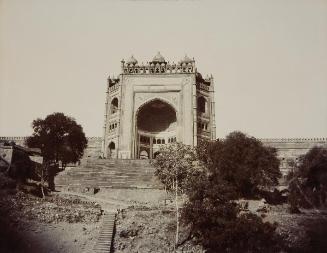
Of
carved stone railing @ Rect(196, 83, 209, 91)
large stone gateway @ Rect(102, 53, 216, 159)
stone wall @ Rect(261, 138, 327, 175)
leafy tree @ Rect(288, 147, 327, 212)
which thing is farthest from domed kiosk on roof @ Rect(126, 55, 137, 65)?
leafy tree @ Rect(288, 147, 327, 212)

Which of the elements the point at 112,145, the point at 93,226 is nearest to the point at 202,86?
the point at 112,145

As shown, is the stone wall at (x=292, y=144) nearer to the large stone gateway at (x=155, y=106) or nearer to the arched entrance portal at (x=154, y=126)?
the large stone gateway at (x=155, y=106)

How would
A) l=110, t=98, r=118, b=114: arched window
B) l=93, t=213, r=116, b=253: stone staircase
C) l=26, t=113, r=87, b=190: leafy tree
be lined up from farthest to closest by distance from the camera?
l=110, t=98, r=118, b=114: arched window, l=26, t=113, r=87, b=190: leafy tree, l=93, t=213, r=116, b=253: stone staircase

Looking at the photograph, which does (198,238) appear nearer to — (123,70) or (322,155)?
(322,155)

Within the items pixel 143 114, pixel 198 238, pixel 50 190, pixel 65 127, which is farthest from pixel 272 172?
pixel 143 114

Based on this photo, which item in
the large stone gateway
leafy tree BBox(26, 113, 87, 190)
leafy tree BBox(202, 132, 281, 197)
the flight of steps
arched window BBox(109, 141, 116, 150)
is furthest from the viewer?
arched window BBox(109, 141, 116, 150)

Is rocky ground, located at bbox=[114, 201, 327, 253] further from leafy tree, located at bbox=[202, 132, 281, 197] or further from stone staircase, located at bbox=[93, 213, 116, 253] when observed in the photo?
leafy tree, located at bbox=[202, 132, 281, 197]
